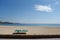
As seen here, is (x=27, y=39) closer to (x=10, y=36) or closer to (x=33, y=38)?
(x=33, y=38)

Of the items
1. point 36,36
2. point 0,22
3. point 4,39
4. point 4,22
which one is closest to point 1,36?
point 4,39

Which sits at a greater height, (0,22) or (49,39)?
(0,22)

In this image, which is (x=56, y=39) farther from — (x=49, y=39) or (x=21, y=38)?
(x=21, y=38)

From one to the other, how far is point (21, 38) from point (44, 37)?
2.25 feet

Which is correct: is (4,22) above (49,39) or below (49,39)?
above

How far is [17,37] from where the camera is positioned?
12.3 ft

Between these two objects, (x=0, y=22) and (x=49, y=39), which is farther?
(x=0, y=22)

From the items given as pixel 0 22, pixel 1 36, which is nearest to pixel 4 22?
pixel 0 22

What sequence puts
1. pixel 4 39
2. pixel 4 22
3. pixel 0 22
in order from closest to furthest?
pixel 4 39
pixel 0 22
pixel 4 22

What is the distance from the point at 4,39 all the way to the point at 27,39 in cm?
66

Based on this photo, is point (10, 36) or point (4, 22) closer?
point (10, 36)

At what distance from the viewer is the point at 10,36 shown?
12.1 feet

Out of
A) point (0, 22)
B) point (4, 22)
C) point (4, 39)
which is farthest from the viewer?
point (4, 22)

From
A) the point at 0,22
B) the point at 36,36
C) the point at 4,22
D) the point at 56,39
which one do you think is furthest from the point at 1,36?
the point at 4,22
